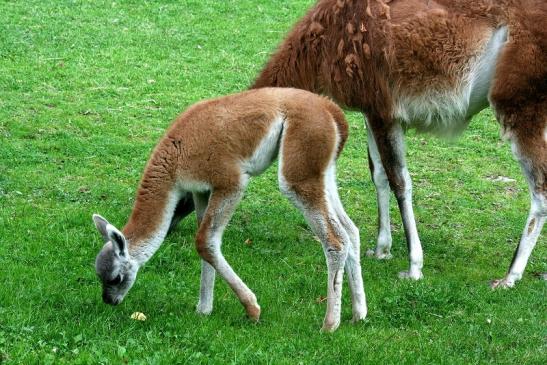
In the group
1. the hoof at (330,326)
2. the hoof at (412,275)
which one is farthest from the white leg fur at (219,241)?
the hoof at (412,275)

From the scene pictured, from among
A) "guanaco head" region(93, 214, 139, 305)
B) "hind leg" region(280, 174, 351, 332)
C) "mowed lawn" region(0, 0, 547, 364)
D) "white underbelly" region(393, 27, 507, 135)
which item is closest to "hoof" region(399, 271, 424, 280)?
"mowed lawn" region(0, 0, 547, 364)

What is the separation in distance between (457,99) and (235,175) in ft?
7.70

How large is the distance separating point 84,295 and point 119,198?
240 centimetres

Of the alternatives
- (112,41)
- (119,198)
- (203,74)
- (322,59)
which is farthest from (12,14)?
(322,59)

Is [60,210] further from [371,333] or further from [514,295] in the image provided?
[514,295]

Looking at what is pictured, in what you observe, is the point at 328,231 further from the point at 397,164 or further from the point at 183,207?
the point at 397,164

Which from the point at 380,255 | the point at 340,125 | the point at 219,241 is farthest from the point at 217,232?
the point at 380,255

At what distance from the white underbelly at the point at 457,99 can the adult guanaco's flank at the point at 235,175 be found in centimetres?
152

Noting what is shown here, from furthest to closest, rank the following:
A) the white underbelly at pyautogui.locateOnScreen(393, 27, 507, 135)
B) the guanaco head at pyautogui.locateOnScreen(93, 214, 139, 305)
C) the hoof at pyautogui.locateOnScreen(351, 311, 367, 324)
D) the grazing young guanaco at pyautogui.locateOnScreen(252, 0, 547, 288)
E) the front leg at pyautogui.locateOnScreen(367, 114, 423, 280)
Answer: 1. the front leg at pyautogui.locateOnScreen(367, 114, 423, 280)
2. the white underbelly at pyautogui.locateOnScreen(393, 27, 507, 135)
3. the grazing young guanaco at pyautogui.locateOnScreen(252, 0, 547, 288)
4. the hoof at pyautogui.locateOnScreen(351, 311, 367, 324)
5. the guanaco head at pyautogui.locateOnScreen(93, 214, 139, 305)

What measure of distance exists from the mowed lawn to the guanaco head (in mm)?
155

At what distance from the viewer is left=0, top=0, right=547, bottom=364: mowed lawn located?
5.33 m

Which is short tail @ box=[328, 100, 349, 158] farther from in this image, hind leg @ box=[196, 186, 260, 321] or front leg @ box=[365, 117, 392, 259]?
front leg @ box=[365, 117, 392, 259]

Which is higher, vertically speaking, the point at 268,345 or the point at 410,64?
the point at 410,64

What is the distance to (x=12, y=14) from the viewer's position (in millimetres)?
14297
